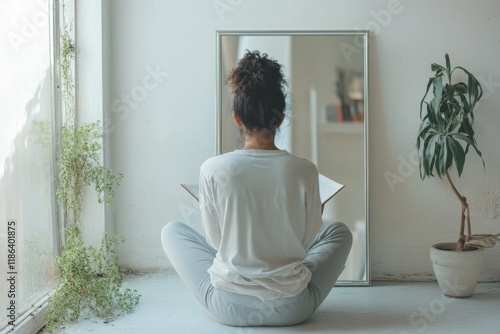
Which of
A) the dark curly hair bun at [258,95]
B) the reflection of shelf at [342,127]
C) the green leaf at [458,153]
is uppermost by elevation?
the dark curly hair bun at [258,95]

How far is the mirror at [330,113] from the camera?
396 cm

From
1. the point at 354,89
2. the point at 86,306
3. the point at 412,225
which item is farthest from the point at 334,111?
the point at 86,306

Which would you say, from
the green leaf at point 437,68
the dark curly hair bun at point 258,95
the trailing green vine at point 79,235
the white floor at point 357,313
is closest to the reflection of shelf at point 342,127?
the green leaf at point 437,68

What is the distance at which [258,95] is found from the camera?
2932 millimetres

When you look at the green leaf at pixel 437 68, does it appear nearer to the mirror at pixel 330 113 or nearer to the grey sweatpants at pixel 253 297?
the mirror at pixel 330 113

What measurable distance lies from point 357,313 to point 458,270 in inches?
24.9

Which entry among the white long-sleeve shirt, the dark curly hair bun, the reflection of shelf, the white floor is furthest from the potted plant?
the dark curly hair bun

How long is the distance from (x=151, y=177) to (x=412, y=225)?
1534 mm

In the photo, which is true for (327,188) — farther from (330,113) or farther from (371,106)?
(371,106)

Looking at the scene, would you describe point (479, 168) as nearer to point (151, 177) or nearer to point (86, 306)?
point (151, 177)

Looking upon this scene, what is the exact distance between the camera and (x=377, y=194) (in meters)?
4.04

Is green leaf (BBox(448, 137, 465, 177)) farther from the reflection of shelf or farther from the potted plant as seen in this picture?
the reflection of shelf

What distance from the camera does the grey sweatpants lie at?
304 centimetres

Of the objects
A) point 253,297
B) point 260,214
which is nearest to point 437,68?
point 260,214
